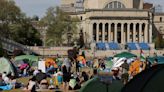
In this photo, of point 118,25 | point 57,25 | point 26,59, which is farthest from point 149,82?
point 118,25

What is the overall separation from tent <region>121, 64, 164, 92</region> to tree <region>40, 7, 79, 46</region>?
10599 centimetres

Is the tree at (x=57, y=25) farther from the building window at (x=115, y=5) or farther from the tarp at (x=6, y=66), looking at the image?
the tarp at (x=6, y=66)

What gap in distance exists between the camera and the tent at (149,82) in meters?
17.7

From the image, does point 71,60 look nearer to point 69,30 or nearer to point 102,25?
point 69,30

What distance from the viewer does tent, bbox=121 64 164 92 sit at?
17.7 meters

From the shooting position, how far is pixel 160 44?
142125mm

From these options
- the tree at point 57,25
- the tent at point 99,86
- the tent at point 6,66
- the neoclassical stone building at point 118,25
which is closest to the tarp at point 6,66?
the tent at point 6,66

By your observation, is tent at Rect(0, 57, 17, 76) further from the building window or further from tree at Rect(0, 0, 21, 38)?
the building window

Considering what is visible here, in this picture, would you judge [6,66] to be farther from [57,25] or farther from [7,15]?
[57,25]

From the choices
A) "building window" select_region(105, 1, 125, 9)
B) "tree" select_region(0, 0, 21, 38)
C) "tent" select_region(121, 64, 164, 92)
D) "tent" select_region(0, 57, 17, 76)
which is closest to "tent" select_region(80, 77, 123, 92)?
"tent" select_region(121, 64, 164, 92)

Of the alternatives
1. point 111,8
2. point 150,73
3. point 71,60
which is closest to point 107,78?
point 150,73

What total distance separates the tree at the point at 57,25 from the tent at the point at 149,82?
106 m

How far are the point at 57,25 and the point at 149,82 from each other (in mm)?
108740

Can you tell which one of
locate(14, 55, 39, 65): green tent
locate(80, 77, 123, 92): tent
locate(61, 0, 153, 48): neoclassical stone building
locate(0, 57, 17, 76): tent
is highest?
locate(80, 77, 123, 92): tent
